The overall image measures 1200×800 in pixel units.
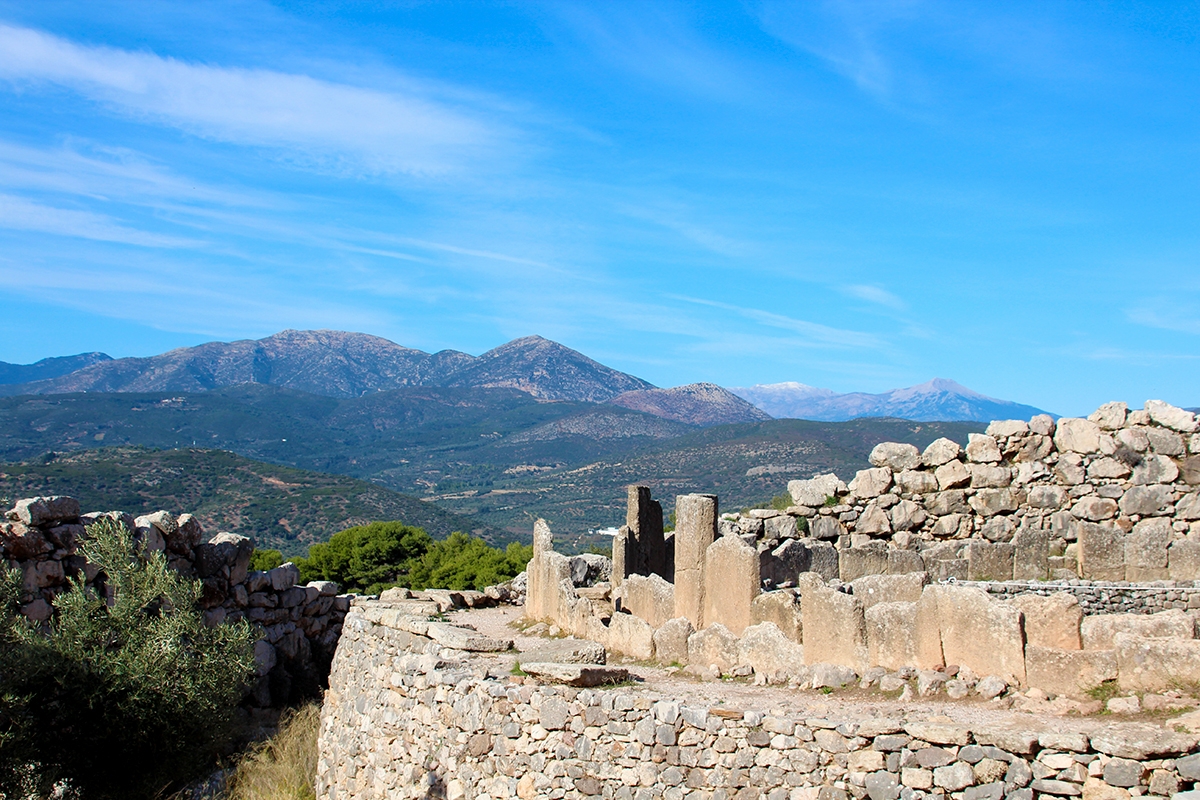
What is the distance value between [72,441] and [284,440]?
35.0 m

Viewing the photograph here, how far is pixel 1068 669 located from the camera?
25.1 ft

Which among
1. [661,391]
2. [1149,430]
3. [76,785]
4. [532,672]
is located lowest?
[76,785]

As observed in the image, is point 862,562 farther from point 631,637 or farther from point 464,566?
Answer: point 464,566

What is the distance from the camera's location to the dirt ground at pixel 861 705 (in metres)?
7.18

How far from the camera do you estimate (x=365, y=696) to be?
12930 mm

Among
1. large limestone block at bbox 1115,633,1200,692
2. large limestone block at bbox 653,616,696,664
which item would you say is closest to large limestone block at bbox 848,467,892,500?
large limestone block at bbox 653,616,696,664

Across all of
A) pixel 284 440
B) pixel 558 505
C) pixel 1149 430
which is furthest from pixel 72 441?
pixel 1149 430

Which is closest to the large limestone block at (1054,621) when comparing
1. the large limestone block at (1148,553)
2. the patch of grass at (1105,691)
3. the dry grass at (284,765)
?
the patch of grass at (1105,691)

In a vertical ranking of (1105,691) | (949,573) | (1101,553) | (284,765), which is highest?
(1101,553)

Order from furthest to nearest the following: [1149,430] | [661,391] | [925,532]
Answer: [661,391], [925,532], [1149,430]

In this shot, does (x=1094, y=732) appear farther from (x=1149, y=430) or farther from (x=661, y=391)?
(x=661, y=391)

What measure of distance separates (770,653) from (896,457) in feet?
23.4

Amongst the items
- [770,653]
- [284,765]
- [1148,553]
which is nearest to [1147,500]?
[1148,553]

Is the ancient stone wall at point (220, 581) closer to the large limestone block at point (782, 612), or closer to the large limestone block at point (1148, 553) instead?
the large limestone block at point (782, 612)
